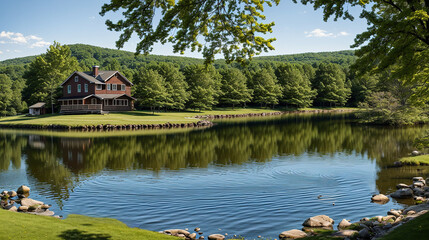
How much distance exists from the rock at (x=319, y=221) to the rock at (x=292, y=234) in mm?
1123

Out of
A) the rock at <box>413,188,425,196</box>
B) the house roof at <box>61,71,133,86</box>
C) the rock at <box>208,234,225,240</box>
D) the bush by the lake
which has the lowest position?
the rock at <box>208,234,225,240</box>

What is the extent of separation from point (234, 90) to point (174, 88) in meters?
21.7

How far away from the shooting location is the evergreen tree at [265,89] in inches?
4498

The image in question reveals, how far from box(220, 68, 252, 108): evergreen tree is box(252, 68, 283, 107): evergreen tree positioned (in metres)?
4.88

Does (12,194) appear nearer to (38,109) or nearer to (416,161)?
(416,161)

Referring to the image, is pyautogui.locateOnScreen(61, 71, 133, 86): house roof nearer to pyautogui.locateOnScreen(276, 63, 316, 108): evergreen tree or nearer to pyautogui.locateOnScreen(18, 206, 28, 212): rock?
pyautogui.locateOnScreen(276, 63, 316, 108): evergreen tree

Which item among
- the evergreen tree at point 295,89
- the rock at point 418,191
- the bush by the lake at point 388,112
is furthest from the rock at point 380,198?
the evergreen tree at point 295,89

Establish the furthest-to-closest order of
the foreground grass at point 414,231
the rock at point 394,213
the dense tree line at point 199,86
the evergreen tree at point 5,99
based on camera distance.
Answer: the evergreen tree at point 5,99, the dense tree line at point 199,86, the rock at point 394,213, the foreground grass at point 414,231

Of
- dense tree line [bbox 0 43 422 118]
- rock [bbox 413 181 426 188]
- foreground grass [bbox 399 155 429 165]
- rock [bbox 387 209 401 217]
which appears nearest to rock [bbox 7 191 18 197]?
rock [bbox 387 209 401 217]

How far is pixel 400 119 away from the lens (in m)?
57.6

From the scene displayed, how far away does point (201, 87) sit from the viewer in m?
97.6

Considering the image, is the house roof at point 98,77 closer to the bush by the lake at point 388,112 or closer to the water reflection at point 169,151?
the water reflection at point 169,151

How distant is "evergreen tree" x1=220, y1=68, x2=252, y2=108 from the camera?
10781 cm

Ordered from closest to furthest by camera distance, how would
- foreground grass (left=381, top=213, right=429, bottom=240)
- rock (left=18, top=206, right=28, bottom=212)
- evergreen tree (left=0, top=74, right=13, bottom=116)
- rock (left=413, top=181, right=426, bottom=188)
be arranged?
foreground grass (left=381, top=213, right=429, bottom=240) < rock (left=18, top=206, right=28, bottom=212) < rock (left=413, top=181, right=426, bottom=188) < evergreen tree (left=0, top=74, right=13, bottom=116)
